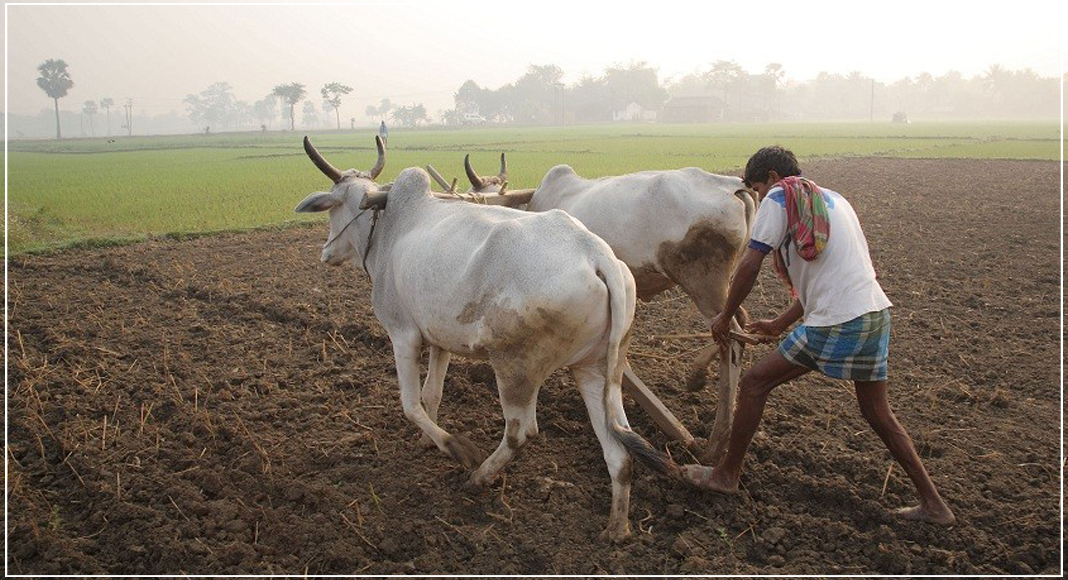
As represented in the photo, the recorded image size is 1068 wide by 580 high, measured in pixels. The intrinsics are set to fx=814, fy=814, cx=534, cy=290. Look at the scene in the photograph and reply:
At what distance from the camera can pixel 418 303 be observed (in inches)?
193

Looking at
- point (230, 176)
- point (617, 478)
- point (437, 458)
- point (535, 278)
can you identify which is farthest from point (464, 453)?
point (230, 176)

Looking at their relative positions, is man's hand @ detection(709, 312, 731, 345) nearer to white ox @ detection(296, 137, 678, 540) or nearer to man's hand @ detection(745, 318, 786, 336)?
man's hand @ detection(745, 318, 786, 336)

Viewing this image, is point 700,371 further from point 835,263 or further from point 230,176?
point 230,176

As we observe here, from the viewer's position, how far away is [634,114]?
109812mm

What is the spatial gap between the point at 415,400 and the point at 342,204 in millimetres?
1790

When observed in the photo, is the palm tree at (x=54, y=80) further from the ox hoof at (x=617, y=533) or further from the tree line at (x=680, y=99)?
the ox hoof at (x=617, y=533)

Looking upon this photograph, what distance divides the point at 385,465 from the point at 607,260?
2.13 meters

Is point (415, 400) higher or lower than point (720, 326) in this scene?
lower

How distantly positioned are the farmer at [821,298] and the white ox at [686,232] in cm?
120

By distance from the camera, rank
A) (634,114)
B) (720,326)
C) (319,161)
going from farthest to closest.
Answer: (634,114), (319,161), (720,326)

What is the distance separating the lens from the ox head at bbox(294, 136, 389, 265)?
6.03 m

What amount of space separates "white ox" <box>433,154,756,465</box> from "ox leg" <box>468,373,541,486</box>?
1592mm

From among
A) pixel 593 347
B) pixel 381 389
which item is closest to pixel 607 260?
pixel 593 347

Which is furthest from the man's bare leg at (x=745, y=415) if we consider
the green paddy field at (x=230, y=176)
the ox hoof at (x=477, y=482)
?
the green paddy field at (x=230, y=176)
